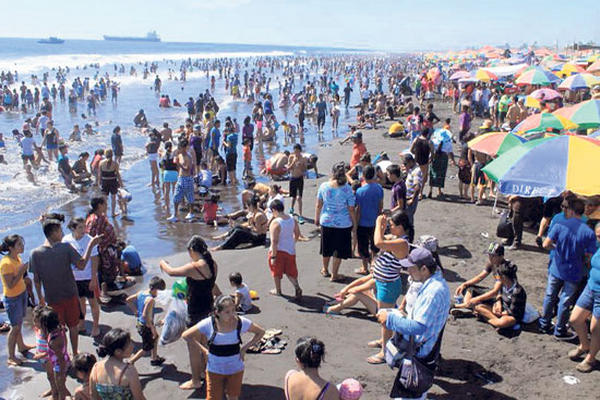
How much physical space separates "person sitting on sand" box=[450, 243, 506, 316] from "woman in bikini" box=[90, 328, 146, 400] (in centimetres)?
400

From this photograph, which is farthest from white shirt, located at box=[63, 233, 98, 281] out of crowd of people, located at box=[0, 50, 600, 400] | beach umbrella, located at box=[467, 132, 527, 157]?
beach umbrella, located at box=[467, 132, 527, 157]

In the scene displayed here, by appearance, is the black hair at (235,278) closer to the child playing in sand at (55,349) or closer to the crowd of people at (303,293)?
the crowd of people at (303,293)

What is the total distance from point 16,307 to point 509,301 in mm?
5489

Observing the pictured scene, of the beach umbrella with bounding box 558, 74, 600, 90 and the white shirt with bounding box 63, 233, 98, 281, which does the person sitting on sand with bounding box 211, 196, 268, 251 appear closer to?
the white shirt with bounding box 63, 233, 98, 281

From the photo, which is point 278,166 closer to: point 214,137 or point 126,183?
point 214,137

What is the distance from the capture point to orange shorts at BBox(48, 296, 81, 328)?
5254 millimetres

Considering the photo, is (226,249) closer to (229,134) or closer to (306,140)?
(229,134)

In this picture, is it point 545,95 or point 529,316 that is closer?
point 529,316

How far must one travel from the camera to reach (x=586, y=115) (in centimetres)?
991

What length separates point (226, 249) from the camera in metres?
9.20

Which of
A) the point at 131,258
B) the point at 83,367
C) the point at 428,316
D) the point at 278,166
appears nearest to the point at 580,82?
the point at 278,166

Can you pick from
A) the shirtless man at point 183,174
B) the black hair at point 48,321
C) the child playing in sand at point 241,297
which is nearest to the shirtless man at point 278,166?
the shirtless man at point 183,174

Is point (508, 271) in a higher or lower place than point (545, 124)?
lower

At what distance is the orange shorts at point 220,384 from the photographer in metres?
4.05
